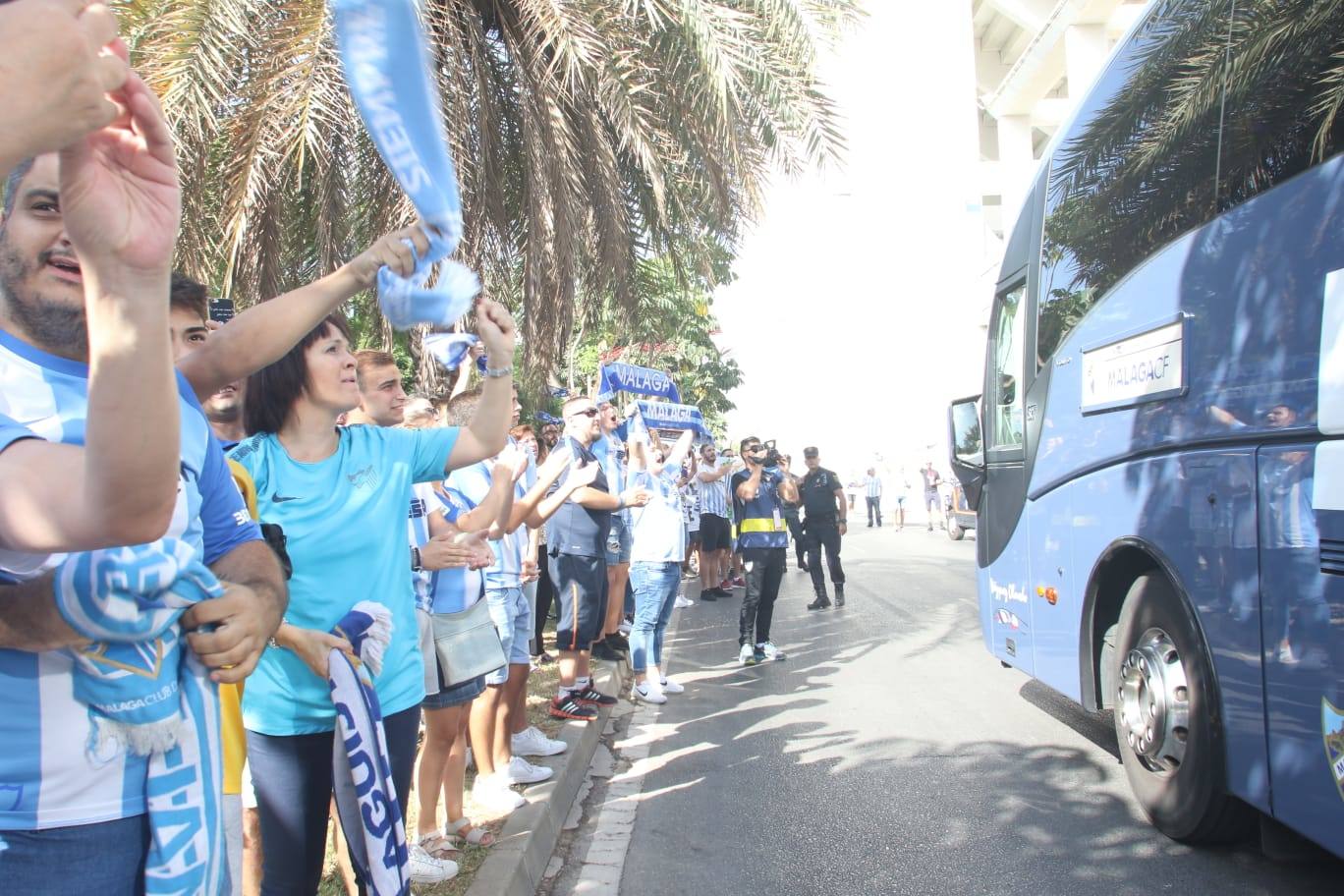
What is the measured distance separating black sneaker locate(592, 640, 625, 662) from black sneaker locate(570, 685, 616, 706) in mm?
1162

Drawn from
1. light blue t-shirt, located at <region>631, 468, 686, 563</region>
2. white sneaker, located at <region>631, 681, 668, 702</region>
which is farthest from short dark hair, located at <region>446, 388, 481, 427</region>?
white sneaker, located at <region>631, 681, 668, 702</region>

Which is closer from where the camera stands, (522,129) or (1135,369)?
(1135,369)

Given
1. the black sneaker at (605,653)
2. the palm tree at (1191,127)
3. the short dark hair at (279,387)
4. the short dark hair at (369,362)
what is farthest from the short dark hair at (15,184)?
the black sneaker at (605,653)

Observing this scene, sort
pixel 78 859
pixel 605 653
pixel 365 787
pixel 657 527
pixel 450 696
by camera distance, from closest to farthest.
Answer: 1. pixel 78 859
2. pixel 365 787
3. pixel 450 696
4. pixel 657 527
5. pixel 605 653

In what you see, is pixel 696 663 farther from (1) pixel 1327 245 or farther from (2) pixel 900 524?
(2) pixel 900 524

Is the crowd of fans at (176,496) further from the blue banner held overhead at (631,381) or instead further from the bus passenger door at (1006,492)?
the blue banner held overhead at (631,381)

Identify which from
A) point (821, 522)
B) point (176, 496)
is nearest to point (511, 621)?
point (176, 496)

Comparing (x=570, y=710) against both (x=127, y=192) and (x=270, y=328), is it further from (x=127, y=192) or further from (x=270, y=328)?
(x=127, y=192)

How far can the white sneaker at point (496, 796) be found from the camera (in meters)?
4.67

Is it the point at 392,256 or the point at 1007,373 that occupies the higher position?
the point at 1007,373

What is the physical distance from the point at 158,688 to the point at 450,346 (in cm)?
182

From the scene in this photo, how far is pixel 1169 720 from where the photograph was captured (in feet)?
14.6

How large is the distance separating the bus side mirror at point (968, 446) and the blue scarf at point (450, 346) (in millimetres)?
4509

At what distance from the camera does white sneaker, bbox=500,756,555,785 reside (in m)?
5.17
